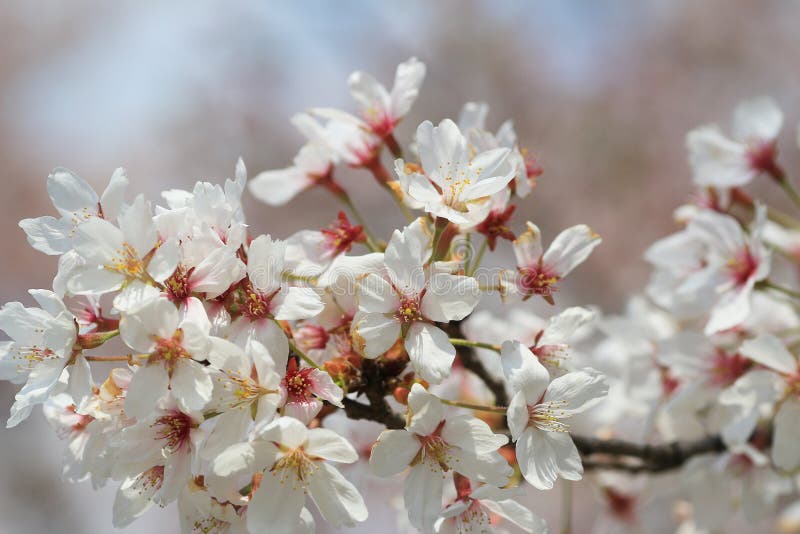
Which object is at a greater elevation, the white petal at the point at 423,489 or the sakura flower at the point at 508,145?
the sakura flower at the point at 508,145

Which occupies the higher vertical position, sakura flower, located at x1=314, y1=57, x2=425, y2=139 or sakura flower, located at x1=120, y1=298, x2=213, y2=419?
sakura flower, located at x1=314, y1=57, x2=425, y2=139

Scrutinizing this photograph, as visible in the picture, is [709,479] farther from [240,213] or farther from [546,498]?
[546,498]

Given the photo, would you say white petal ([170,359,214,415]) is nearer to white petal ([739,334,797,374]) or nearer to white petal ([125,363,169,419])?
white petal ([125,363,169,419])

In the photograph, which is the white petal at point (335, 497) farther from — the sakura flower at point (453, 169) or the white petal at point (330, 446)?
the sakura flower at point (453, 169)

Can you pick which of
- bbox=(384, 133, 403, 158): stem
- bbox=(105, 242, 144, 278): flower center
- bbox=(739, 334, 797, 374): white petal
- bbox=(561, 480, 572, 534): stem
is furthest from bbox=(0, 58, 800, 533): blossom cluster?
bbox=(561, 480, 572, 534): stem

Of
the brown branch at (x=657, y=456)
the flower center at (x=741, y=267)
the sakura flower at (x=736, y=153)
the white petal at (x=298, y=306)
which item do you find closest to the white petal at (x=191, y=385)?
the white petal at (x=298, y=306)

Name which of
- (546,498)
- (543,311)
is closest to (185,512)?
(543,311)

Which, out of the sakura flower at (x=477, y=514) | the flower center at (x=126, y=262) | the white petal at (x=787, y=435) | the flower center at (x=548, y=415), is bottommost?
the white petal at (x=787, y=435)
